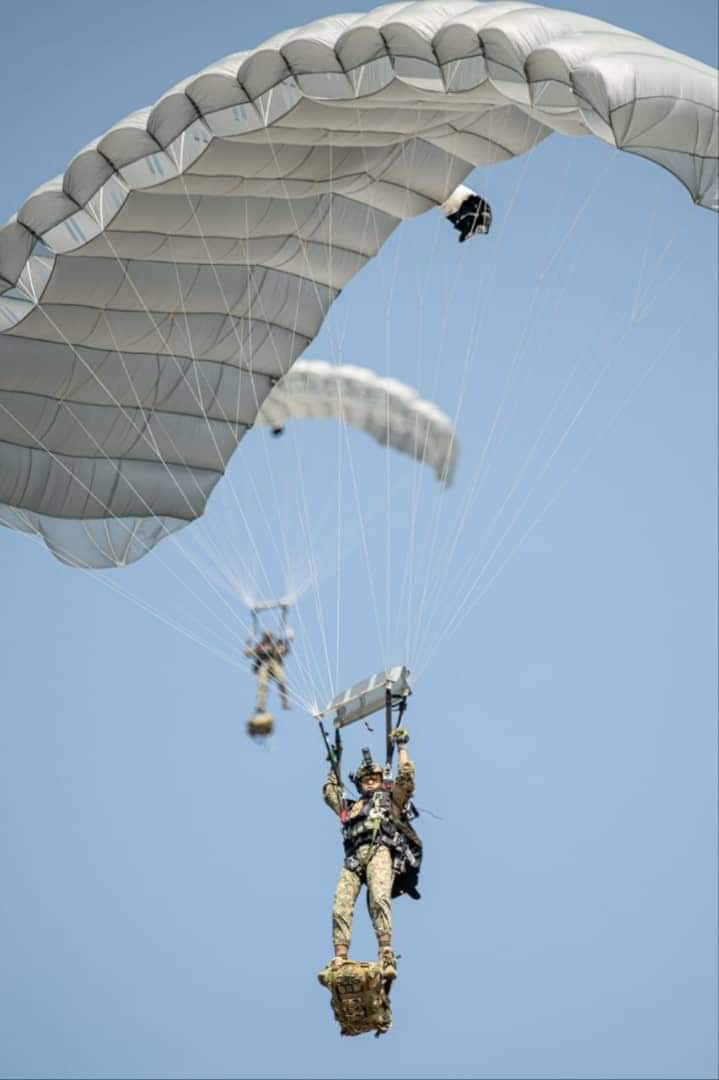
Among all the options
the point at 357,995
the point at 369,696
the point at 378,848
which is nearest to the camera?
the point at 357,995

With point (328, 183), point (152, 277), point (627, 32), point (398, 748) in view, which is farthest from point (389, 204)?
point (398, 748)

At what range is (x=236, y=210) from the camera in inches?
741

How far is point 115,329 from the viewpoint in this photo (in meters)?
19.4

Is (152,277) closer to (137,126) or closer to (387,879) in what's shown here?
(137,126)

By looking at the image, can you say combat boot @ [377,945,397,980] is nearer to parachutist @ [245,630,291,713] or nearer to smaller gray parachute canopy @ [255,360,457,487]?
parachutist @ [245,630,291,713]

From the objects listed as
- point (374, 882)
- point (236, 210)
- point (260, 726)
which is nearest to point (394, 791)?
point (374, 882)

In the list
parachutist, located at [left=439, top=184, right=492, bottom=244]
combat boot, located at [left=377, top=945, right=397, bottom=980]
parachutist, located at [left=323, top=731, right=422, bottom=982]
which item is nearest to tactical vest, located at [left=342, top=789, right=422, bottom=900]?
parachutist, located at [left=323, top=731, right=422, bottom=982]

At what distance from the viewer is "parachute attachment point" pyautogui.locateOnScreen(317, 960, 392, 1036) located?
16.3 meters

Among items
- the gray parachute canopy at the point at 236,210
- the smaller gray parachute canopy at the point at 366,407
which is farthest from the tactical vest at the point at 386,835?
the smaller gray parachute canopy at the point at 366,407

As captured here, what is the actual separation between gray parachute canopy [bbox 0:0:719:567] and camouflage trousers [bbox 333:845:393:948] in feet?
13.5

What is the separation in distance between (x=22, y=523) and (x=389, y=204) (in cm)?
377

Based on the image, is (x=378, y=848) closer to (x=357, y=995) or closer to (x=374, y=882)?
(x=374, y=882)

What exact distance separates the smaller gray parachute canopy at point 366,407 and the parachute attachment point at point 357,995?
1142 cm

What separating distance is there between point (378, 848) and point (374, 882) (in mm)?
240
